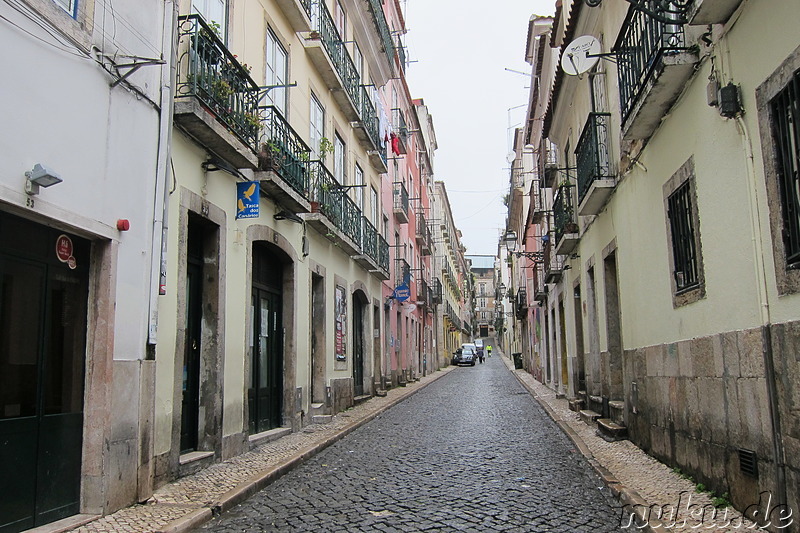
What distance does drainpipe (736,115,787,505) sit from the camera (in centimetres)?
451

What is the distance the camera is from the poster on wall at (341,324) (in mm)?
14883

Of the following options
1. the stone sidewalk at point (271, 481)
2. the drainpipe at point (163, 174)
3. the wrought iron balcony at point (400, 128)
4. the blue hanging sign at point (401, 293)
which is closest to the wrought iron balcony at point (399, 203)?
the wrought iron balcony at point (400, 128)

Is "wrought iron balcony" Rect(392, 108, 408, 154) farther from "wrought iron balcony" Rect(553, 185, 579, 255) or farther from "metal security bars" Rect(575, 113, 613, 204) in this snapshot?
"metal security bars" Rect(575, 113, 613, 204)

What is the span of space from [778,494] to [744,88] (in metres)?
2.92

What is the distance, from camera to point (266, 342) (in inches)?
435

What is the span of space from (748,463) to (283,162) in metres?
7.74

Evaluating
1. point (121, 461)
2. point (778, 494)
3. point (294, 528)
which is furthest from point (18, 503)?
point (778, 494)

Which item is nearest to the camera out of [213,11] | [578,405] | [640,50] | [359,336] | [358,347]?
[640,50]

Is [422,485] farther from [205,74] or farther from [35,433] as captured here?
[205,74]

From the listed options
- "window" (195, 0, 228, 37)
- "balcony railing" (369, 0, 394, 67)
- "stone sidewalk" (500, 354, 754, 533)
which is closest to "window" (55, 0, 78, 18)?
"window" (195, 0, 228, 37)

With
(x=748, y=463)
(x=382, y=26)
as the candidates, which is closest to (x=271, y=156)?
(x=748, y=463)

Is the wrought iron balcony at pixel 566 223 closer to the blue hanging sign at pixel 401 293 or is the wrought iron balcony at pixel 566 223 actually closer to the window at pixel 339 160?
the window at pixel 339 160

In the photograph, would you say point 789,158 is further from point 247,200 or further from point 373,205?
point 373,205

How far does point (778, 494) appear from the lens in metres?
4.53
